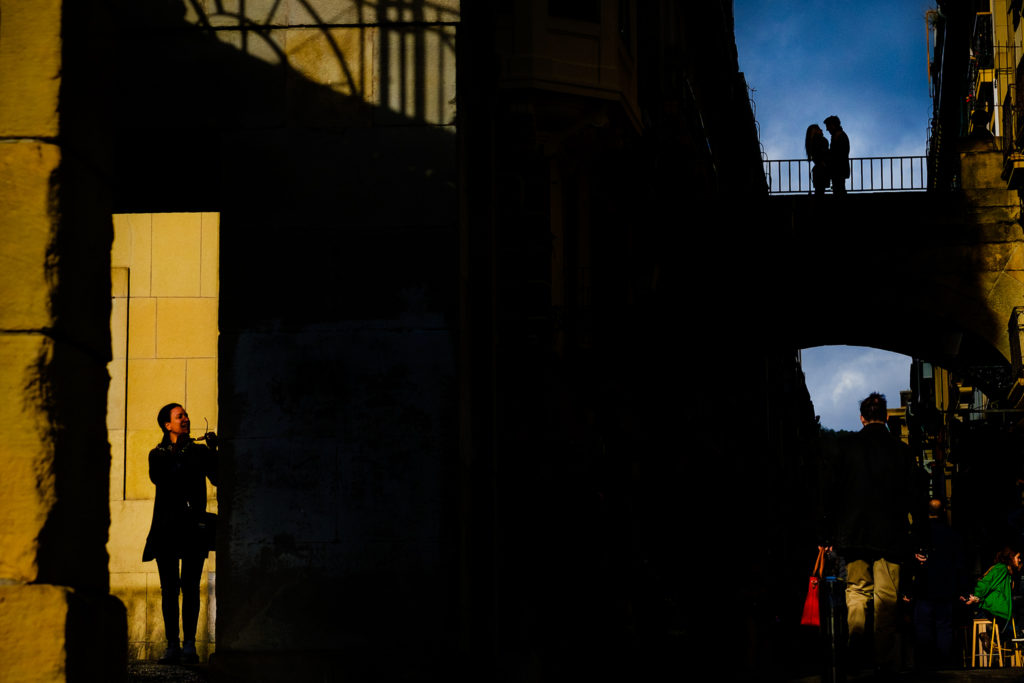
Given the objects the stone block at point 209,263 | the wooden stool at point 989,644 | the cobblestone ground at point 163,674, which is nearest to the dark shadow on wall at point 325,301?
the cobblestone ground at point 163,674

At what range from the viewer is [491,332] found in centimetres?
1237

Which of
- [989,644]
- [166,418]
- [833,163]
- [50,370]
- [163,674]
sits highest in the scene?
[833,163]

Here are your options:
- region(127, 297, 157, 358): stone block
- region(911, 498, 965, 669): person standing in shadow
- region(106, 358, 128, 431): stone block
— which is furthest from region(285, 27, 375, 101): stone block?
region(911, 498, 965, 669): person standing in shadow

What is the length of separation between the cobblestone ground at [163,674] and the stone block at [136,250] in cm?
563

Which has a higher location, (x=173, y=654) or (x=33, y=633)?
(x=33, y=633)

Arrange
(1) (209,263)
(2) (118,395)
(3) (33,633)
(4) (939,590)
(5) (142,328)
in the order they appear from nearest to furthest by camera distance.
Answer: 1. (3) (33,633)
2. (2) (118,395)
3. (5) (142,328)
4. (1) (209,263)
5. (4) (939,590)

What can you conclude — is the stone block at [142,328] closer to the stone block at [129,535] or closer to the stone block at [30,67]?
the stone block at [129,535]

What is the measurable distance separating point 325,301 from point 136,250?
16.0 ft

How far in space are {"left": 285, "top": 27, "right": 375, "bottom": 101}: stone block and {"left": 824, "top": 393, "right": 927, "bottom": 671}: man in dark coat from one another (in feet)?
13.7

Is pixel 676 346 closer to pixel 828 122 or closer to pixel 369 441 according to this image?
pixel 828 122

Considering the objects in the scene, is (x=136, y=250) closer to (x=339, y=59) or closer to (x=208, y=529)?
(x=208, y=529)

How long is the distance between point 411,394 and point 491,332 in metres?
1.45

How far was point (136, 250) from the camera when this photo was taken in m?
15.5

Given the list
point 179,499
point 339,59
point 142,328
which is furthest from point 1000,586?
point 339,59
